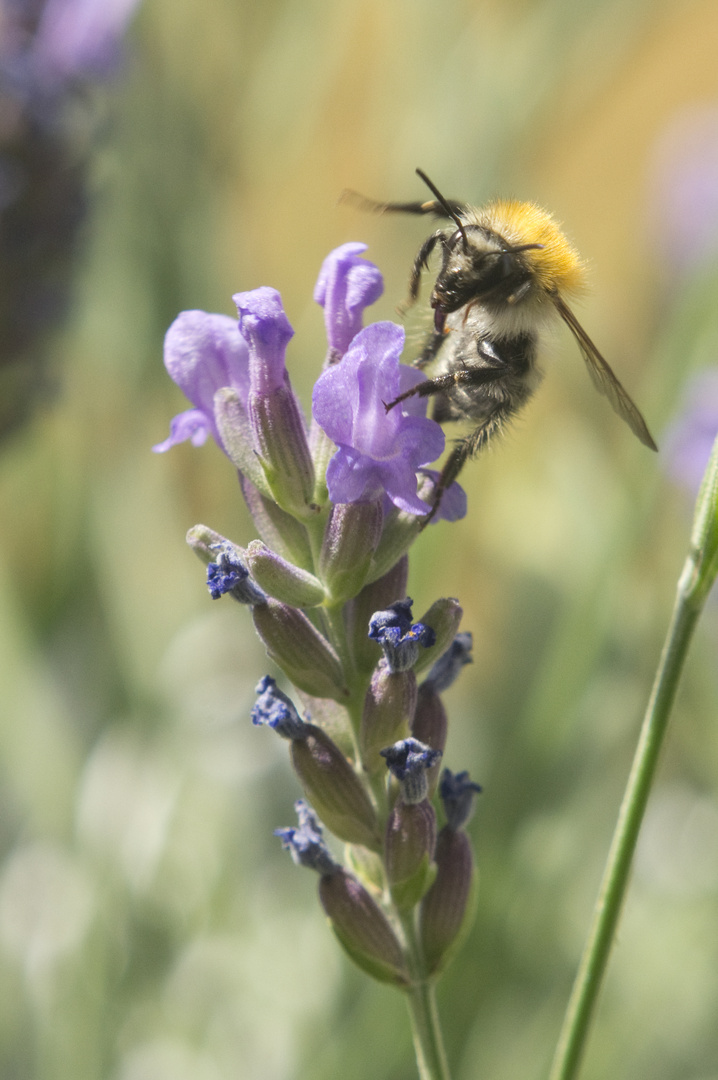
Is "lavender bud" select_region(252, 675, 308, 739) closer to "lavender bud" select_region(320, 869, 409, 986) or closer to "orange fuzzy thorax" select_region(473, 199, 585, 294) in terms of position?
"lavender bud" select_region(320, 869, 409, 986)

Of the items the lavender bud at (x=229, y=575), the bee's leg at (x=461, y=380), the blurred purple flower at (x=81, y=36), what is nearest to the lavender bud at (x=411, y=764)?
the lavender bud at (x=229, y=575)

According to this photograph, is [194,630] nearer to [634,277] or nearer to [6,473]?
[6,473]

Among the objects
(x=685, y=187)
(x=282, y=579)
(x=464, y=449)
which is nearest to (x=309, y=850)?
(x=282, y=579)

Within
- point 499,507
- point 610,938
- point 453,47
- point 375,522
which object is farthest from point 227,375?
point 453,47

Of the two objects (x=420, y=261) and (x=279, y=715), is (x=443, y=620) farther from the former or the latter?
(x=420, y=261)

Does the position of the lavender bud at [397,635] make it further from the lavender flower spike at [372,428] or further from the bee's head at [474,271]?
the bee's head at [474,271]

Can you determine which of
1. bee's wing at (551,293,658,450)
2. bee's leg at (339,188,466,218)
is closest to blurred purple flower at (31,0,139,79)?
bee's leg at (339,188,466,218)
